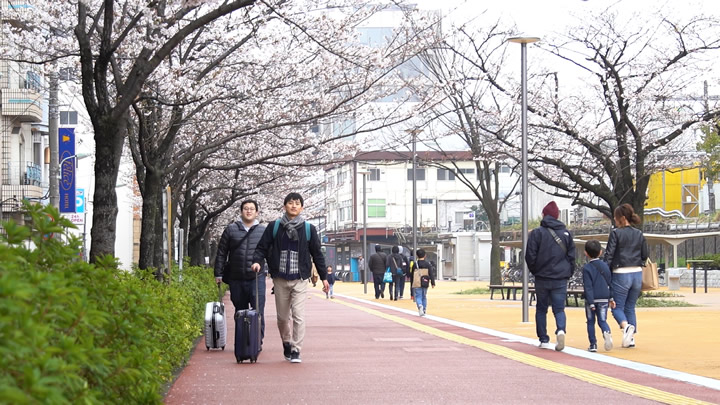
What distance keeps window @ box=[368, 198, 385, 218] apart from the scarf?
78870 millimetres

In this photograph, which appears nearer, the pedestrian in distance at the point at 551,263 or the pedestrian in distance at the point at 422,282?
the pedestrian in distance at the point at 551,263

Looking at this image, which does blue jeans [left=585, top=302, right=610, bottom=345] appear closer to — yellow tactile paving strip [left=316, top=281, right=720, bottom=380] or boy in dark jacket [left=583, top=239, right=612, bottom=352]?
boy in dark jacket [left=583, top=239, right=612, bottom=352]

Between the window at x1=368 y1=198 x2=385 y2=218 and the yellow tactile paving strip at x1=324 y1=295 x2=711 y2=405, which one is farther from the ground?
the window at x1=368 y1=198 x2=385 y2=218

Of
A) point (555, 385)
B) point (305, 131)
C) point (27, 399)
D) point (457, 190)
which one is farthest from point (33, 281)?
point (457, 190)

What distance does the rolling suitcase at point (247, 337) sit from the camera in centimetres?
1077

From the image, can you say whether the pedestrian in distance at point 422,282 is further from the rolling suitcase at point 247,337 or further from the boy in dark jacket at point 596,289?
the rolling suitcase at point 247,337

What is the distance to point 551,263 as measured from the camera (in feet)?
39.6

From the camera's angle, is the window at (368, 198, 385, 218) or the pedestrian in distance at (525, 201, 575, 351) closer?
the pedestrian in distance at (525, 201, 575, 351)

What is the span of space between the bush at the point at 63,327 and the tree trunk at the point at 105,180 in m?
4.75

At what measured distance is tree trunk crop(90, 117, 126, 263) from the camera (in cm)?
1077

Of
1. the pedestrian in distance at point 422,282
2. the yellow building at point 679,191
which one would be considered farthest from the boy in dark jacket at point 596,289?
the yellow building at point 679,191

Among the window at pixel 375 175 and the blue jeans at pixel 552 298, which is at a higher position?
the window at pixel 375 175

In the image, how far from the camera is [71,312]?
351 cm

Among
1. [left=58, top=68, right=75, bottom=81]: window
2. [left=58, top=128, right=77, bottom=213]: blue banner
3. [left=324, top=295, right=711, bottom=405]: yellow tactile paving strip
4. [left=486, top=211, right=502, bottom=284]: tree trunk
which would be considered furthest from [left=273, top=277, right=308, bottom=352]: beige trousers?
[left=486, top=211, right=502, bottom=284]: tree trunk
